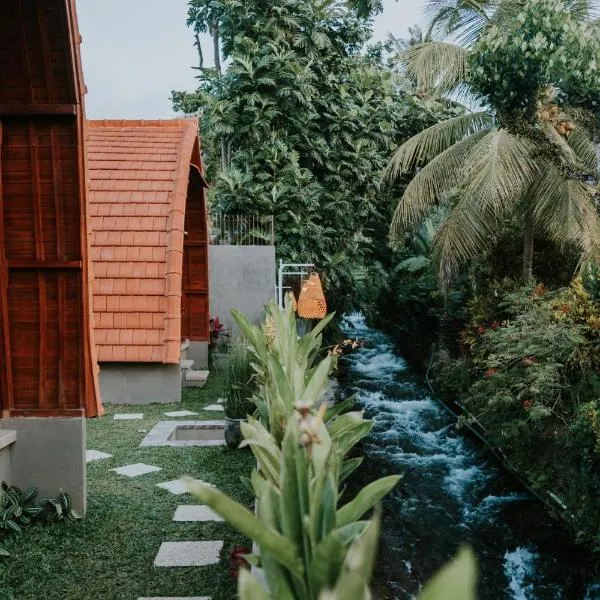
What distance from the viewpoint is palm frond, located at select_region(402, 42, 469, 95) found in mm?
9852

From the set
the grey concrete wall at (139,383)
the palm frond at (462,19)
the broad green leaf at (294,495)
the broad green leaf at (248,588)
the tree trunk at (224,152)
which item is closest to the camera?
the broad green leaf at (248,588)

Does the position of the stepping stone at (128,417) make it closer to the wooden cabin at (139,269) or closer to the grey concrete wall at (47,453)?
the wooden cabin at (139,269)

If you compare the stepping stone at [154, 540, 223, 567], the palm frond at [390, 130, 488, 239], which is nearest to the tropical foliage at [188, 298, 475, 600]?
the stepping stone at [154, 540, 223, 567]

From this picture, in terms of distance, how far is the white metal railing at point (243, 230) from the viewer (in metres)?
11.9

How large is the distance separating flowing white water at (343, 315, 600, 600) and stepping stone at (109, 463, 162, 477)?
203 cm

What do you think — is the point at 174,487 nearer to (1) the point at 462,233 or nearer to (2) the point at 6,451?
(2) the point at 6,451

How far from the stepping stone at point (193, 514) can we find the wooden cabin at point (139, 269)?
12.1 feet

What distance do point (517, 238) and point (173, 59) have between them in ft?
53.6

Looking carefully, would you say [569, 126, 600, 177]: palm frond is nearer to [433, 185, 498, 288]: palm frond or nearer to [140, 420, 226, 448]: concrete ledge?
[433, 185, 498, 288]: palm frond

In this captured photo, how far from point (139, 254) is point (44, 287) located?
14.1ft

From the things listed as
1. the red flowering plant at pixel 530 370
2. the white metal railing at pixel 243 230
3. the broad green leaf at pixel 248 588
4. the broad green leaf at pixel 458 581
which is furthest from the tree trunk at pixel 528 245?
the broad green leaf at pixel 458 581

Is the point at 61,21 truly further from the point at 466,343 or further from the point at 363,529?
the point at 466,343

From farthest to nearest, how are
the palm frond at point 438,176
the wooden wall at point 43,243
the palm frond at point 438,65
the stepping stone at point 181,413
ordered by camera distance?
1. the palm frond at point 438,65
2. the palm frond at point 438,176
3. the stepping stone at point 181,413
4. the wooden wall at point 43,243

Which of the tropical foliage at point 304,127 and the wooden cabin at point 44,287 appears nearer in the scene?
the wooden cabin at point 44,287
